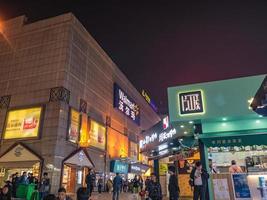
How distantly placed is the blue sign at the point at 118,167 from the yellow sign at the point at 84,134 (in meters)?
5.77

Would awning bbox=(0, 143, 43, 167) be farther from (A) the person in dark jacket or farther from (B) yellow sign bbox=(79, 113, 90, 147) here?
(A) the person in dark jacket

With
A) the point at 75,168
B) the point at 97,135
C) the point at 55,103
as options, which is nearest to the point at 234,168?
the point at 55,103

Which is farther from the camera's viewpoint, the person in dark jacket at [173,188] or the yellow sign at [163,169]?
the yellow sign at [163,169]

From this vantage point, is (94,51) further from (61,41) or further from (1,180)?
(1,180)

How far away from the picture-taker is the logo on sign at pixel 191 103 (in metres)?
10.2

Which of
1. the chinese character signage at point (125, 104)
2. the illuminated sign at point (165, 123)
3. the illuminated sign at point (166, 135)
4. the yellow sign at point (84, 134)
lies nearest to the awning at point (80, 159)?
the yellow sign at point (84, 134)

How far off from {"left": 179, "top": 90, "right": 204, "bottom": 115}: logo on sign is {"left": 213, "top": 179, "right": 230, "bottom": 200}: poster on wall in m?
2.75

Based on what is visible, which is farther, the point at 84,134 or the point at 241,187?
the point at 84,134

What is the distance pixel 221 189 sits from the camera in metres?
9.77

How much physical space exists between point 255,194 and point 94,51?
74.0ft

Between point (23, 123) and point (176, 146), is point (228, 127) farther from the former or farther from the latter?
A: point (23, 123)

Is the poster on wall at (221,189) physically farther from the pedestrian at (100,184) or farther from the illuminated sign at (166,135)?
the pedestrian at (100,184)

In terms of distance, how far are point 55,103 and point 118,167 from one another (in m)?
11.9

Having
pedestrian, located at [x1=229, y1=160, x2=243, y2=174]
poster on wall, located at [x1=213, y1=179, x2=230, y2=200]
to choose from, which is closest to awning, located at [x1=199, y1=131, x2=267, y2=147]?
pedestrian, located at [x1=229, y1=160, x2=243, y2=174]
